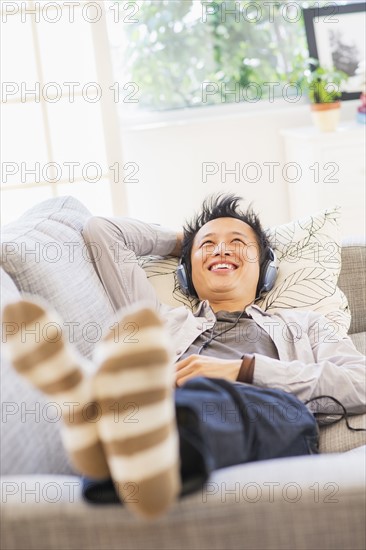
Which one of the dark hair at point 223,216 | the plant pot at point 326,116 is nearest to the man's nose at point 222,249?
the dark hair at point 223,216

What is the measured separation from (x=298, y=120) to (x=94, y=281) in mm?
2287

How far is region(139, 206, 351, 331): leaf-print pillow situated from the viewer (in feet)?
6.84

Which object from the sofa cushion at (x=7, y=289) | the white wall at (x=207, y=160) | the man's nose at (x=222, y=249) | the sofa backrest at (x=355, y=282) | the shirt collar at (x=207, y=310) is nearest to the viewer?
the sofa cushion at (x=7, y=289)

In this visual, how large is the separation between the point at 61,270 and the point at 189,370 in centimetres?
38

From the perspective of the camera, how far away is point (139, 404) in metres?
0.88

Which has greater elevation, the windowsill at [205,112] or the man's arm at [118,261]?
the windowsill at [205,112]

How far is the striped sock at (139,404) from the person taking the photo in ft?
2.85

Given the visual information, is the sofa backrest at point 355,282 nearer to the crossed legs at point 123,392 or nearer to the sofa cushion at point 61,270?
the sofa cushion at point 61,270

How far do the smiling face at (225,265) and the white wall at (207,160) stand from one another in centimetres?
176

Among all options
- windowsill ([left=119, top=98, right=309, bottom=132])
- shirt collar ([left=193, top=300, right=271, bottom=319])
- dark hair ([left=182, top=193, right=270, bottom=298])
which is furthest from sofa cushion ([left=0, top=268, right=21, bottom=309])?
windowsill ([left=119, top=98, right=309, bottom=132])

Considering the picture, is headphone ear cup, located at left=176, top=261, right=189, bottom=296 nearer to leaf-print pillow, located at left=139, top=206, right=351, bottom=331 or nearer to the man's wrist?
leaf-print pillow, located at left=139, top=206, right=351, bottom=331

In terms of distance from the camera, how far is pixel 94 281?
73.7 inches

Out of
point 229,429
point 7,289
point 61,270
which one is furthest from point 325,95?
point 229,429

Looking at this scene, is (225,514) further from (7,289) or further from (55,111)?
(55,111)
